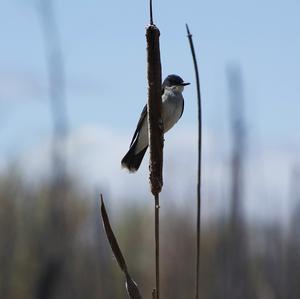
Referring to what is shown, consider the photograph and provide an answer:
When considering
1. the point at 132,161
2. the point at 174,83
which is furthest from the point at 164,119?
the point at 174,83

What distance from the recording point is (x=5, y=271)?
1827 cm

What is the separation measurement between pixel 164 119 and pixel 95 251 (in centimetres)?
1281

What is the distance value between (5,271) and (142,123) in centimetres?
1410

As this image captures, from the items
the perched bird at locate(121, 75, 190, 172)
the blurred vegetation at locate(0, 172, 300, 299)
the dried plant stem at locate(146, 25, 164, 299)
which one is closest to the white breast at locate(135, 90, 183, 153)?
the perched bird at locate(121, 75, 190, 172)

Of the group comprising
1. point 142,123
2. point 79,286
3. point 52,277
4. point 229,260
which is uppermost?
point 142,123

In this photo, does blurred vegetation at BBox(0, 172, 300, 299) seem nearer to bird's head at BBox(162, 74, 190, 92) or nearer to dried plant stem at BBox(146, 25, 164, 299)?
bird's head at BBox(162, 74, 190, 92)

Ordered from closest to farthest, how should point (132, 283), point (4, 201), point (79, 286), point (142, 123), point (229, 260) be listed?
point (132, 283), point (142, 123), point (229, 260), point (79, 286), point (4, 201)

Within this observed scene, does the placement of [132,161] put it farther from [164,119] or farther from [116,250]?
[116,250]

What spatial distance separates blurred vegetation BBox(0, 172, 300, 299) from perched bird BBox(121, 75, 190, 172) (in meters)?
7.73

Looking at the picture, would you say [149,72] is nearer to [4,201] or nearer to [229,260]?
[229,260]

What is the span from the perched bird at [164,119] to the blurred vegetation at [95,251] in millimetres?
7732

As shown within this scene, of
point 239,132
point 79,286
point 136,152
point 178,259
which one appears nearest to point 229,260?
point 239,132

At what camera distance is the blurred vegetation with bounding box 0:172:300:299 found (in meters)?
15.0

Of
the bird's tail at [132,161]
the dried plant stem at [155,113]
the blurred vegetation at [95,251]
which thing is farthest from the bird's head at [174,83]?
the blurred vegetation at [95,251]
